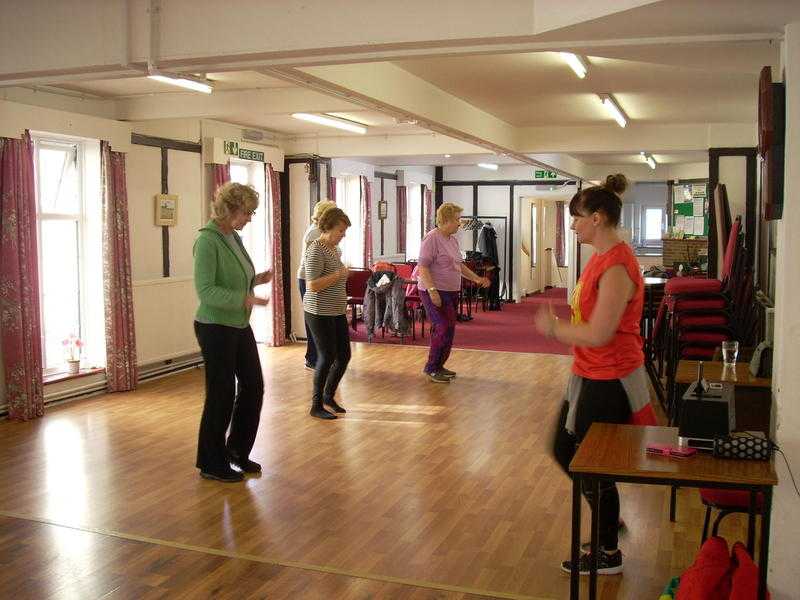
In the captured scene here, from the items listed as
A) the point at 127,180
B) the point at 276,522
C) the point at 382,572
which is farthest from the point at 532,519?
the point at 127,180

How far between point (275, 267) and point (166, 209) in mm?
2190

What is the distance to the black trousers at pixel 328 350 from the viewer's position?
6.35m

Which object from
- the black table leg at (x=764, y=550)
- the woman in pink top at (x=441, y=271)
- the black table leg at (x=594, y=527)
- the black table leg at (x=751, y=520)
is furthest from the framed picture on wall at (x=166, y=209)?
the black table leg at (x=764, y=550)

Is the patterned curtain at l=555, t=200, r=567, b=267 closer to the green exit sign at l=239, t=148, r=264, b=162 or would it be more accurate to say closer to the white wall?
the green exit sign at l=239, t=148, r=264, b=162

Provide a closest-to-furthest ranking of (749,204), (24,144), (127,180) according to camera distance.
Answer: (24,144) → (127,180) → (749,204)

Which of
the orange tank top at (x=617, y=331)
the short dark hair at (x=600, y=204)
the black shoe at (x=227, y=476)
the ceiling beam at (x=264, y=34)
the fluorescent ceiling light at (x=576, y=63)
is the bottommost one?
the black shoe at (x=227, y=476)

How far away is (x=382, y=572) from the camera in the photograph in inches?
151

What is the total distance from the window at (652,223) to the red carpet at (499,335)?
8.69 meters

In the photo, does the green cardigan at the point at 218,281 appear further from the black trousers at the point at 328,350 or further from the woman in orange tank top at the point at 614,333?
the woman in orange tank top at the point at 614,333

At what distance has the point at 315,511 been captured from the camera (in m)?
4.65

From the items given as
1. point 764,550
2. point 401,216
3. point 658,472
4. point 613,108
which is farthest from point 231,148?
point 764,550

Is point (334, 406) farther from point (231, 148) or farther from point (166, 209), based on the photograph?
point (231, 148)

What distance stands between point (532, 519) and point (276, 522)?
4.16ft

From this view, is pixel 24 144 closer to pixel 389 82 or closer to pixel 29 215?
pixel 29 215
